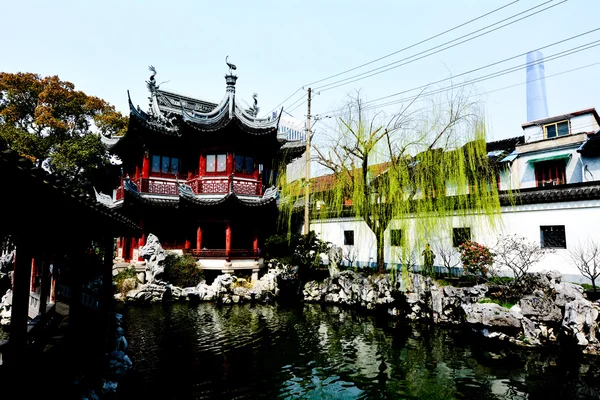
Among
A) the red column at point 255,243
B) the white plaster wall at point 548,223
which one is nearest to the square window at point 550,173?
the white plaster wall at point 548,223

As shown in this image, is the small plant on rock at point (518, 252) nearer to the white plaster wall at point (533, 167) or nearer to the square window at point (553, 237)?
the square window at point (553, 237)

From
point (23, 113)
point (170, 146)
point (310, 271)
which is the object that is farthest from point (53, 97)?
point (310, 271)

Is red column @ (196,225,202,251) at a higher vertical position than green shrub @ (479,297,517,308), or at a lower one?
higher

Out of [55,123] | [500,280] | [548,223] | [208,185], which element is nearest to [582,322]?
[500,280]

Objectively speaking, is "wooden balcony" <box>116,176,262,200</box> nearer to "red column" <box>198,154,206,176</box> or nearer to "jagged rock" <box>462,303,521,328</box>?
"red column" <box>198,154,206,176</box>

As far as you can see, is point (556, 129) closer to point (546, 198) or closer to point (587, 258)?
point (546, 198)

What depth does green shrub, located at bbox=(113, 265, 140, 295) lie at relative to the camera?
1262cm

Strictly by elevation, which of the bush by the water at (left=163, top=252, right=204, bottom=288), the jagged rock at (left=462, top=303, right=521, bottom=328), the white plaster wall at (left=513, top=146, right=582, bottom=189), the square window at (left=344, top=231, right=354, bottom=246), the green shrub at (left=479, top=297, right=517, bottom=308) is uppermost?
the white plaster wall at (left=513, top=146, right=582, bottom=189)

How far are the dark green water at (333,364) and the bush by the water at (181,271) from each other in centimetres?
343

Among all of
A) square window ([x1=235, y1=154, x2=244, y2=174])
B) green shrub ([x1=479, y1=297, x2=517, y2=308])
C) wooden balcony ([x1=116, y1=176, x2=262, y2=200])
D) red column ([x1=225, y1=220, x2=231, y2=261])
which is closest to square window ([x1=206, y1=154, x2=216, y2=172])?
wooden balcony ([x1=116, y1=176, x2=262, y2=200])

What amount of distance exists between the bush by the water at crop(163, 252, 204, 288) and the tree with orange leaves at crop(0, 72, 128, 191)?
933 cm

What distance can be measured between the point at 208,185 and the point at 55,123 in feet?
36.6

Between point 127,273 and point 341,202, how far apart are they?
9.00m

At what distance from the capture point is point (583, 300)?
7.32 m
